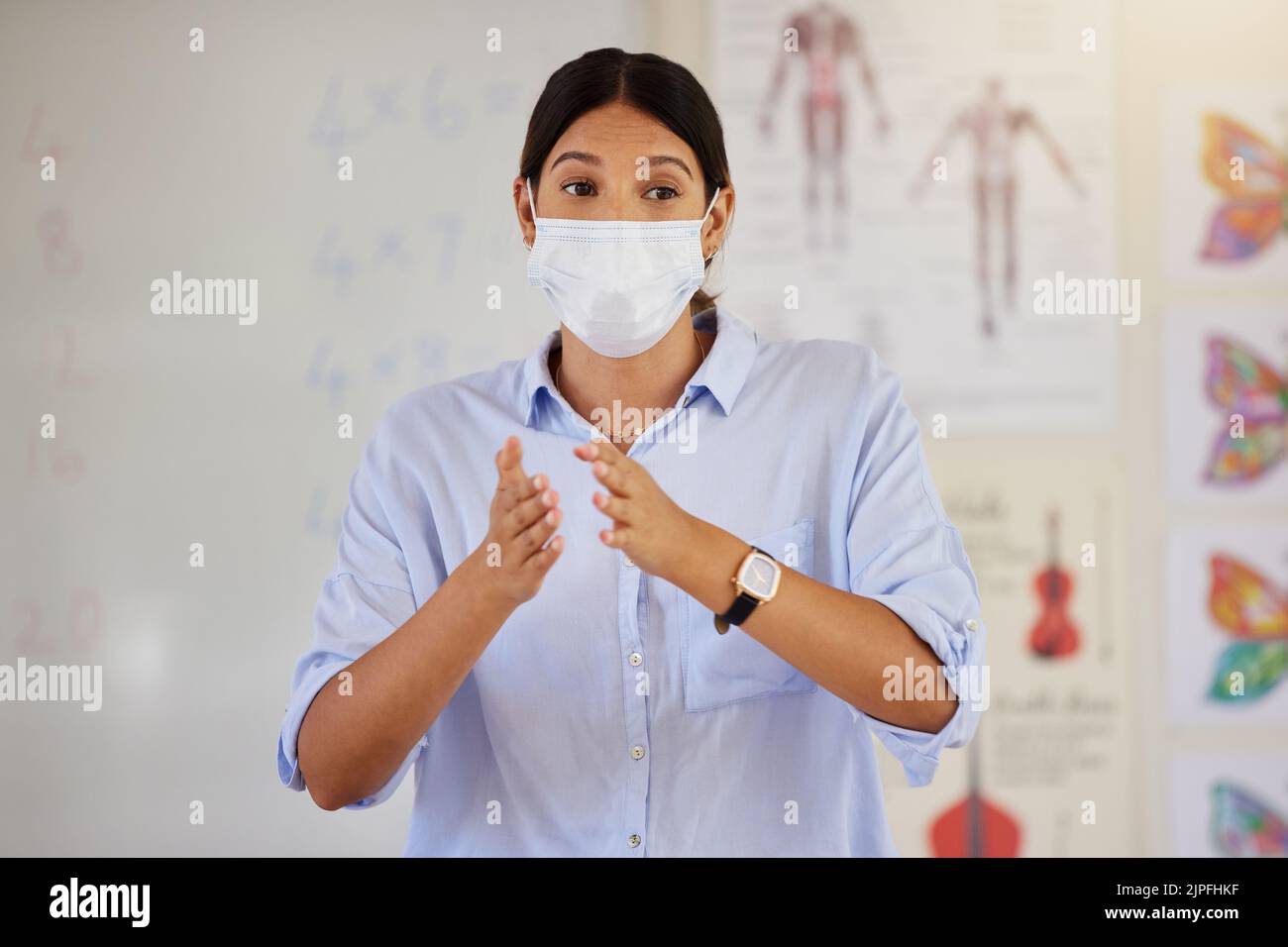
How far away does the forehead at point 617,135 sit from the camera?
1.27 m

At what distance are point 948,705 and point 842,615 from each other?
14 cm

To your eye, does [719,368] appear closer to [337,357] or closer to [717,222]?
[717,222]

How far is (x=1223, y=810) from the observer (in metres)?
2.20

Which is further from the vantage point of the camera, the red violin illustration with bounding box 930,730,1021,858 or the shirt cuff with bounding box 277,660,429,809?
the red violin illustration with bounding box 930,730,1021,858

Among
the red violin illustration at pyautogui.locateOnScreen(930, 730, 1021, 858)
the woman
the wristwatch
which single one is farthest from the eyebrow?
the red violin illustration at pyautogui.locateOnScreen(930, 730, 1021, 858)

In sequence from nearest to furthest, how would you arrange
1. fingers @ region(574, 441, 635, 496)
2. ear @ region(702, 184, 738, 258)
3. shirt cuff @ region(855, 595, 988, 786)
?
fingers @ region(574, 441, 635, 496) < shirt cuff @ region(855, 595, 988, 786) < ear @ region(702, 184, 738, 258)

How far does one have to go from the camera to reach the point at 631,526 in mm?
1041

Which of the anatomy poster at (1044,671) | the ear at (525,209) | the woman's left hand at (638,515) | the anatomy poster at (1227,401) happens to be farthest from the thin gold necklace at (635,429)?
the anatomy poster at (1227,401)

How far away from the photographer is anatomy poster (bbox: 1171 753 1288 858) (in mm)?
2191

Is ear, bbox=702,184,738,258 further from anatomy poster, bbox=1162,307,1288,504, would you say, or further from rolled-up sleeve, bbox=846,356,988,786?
anatomy poster, bbox=1162,307,1288,504

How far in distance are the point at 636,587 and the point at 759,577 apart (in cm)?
21

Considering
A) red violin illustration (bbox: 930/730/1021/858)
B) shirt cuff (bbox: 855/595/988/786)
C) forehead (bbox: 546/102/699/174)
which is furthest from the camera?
red violin illustration (bbox: 930/730/1021/858)

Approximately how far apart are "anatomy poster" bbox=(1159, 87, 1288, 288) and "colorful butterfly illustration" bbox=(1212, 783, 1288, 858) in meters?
0.96

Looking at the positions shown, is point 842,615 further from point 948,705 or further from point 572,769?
point 572,769
